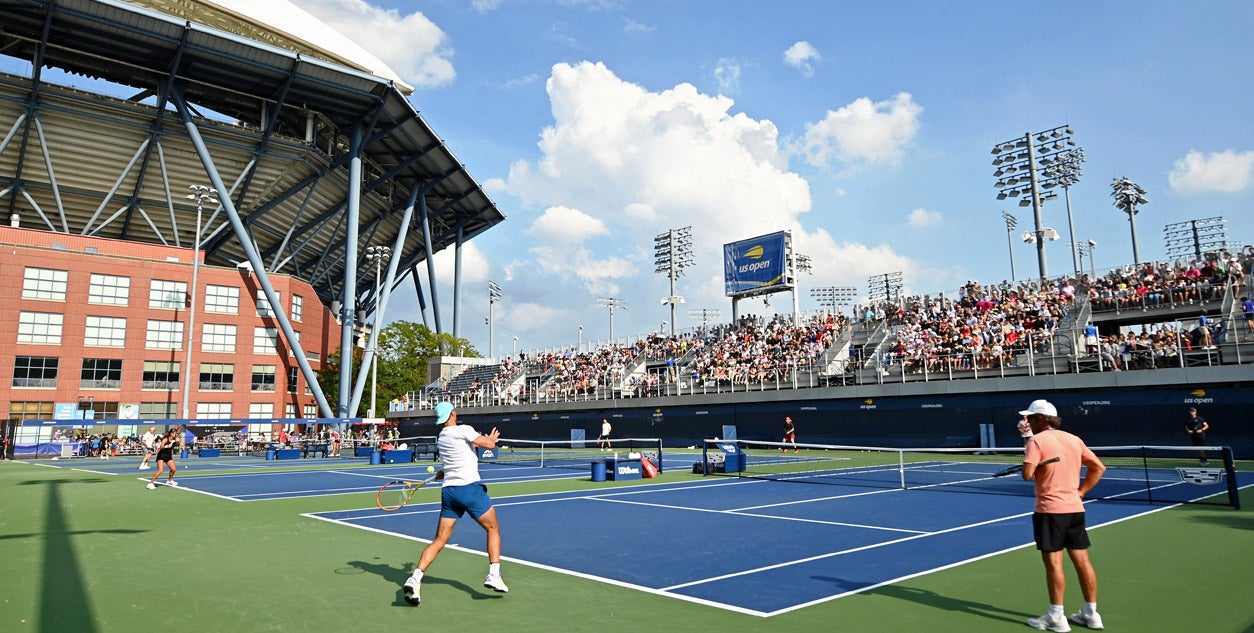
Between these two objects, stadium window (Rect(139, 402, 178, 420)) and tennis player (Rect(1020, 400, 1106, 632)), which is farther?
stadium window (Rect(139, 402, 178, 420))

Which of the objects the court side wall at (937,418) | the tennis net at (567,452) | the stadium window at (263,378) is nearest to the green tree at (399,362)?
the stadium window at (263,378)

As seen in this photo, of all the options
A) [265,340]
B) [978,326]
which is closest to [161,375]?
[265,340]

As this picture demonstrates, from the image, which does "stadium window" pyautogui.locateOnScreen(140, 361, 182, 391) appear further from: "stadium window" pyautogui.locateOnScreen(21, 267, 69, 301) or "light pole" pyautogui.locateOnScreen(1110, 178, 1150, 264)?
"light pole" pyautogui.locateOnScreen(1110, 178, 1150, 264)

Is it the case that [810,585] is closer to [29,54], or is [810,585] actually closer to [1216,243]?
[29,54]

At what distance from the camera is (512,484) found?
20719mm

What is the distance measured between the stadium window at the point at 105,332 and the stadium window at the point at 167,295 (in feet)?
8.73

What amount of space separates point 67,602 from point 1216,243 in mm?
110498

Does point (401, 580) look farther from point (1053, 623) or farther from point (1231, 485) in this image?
point (1231, 485)

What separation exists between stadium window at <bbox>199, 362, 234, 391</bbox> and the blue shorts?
63694mm

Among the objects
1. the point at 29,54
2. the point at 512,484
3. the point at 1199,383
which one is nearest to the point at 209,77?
the point at 29,54

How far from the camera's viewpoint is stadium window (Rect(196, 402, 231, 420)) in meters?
62.2

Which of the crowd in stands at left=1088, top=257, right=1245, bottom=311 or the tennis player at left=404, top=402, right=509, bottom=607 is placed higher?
the crowd in stands at left=1088, top=257, right=1245, bottom=311

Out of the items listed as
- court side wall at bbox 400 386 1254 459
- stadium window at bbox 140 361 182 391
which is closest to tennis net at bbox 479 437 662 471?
court side wall at bbox 400 386 1254 459

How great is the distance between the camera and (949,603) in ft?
23.4
